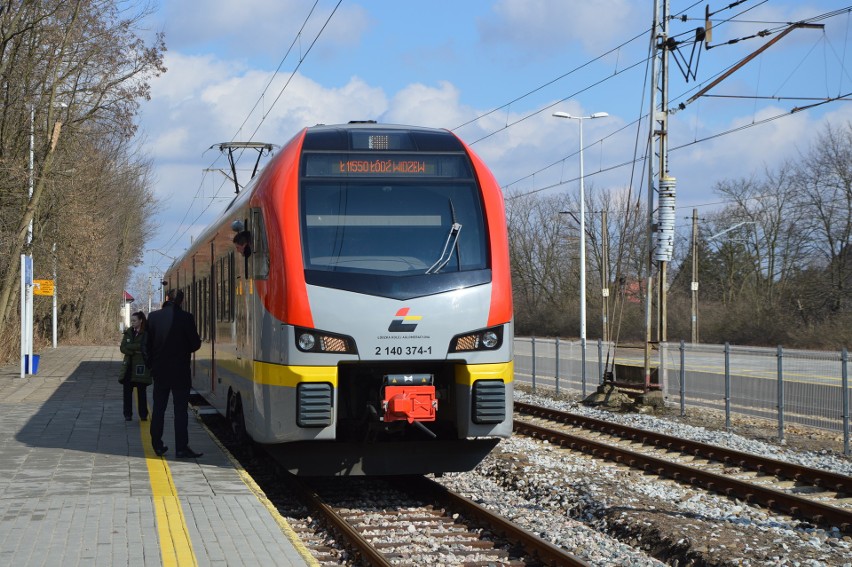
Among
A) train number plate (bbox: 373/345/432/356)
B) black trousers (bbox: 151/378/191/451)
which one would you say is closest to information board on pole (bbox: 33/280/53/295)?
black trousers (bbox: 151/378/191/451)

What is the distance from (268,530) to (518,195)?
61973mm

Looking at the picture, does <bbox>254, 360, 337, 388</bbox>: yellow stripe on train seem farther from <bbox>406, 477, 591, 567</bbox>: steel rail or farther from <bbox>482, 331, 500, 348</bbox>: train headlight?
<bbox>406, 477, 591, 567</bbox>: steel rail

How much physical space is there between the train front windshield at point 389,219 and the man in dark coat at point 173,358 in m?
2.54

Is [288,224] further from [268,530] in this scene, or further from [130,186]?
[130,186]

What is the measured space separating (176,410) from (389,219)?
3419 mm

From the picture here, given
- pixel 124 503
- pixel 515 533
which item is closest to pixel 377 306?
pixel 515 533

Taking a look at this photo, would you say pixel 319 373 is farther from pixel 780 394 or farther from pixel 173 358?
pixel 780 394

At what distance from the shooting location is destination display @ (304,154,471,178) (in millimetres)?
9477

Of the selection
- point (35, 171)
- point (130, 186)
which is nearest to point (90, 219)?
point (35, 171)

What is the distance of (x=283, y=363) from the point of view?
8.80 meters

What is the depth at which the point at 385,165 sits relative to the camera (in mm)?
9578

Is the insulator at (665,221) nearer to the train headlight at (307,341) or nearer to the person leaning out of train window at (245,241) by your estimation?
the person leaning out of train window at (245,241)

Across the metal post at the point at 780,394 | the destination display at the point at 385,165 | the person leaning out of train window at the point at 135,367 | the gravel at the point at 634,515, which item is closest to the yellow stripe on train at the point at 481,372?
the gravel at the point at 634,515

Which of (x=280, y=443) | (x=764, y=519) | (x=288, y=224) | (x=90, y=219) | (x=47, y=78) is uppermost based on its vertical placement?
(x=47, y=78)
